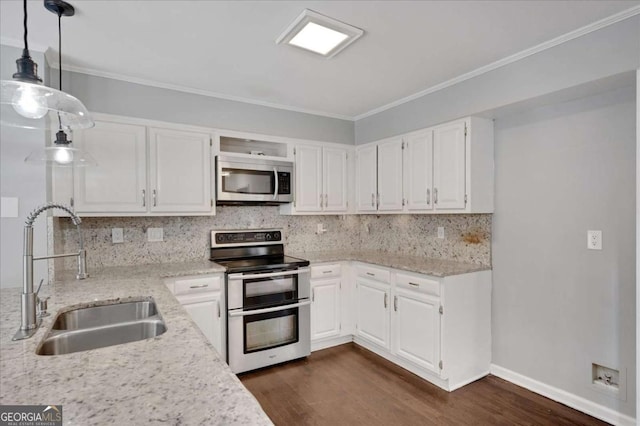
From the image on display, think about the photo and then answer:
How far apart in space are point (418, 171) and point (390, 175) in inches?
14.7

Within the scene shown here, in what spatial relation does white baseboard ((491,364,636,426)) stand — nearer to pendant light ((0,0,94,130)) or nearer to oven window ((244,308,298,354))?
oven window ((244,308,298,354))

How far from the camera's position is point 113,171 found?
2711mm

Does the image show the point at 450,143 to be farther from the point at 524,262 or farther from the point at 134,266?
the point at 134,266

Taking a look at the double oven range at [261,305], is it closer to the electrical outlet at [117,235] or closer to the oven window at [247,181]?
the oven window at [247,181]

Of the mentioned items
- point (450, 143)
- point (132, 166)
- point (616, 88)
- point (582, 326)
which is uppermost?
point (616, 88)

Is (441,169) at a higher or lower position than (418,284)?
higher

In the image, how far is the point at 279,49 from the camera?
7.65 ft

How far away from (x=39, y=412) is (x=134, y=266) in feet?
7.79

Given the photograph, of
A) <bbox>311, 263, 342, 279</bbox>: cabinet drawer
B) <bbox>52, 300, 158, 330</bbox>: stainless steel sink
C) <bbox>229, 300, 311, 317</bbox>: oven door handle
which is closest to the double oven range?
<bbox>229, 300, 311, 317</bbox>: oven door handle

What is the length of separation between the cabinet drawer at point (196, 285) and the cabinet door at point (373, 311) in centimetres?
142

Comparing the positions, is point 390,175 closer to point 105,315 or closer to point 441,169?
point 441,169

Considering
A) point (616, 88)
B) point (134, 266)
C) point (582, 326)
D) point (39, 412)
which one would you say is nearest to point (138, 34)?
point (134, 266)

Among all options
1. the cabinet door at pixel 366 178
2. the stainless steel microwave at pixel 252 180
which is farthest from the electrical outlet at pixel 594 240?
the stainless steel microwave at pixel 252 180

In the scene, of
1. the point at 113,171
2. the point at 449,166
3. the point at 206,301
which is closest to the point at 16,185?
the point at 113,171
